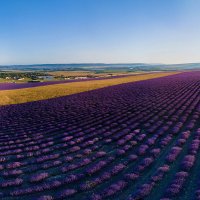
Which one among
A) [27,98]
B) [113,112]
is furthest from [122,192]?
[27,98]

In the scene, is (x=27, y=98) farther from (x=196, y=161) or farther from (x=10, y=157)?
(x=196, y=161)

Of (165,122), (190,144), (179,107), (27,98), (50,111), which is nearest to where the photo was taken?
(190,144)

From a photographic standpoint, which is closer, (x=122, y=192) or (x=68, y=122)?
(x=122, y=192)

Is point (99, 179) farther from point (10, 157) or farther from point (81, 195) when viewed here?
point (10, 157)

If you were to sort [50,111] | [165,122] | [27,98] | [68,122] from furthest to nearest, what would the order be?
[27,98] < [50,111] < [68,122] < [165,122]

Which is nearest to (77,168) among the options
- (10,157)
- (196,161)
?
(10,157)

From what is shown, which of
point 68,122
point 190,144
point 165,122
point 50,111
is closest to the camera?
point 190,144
